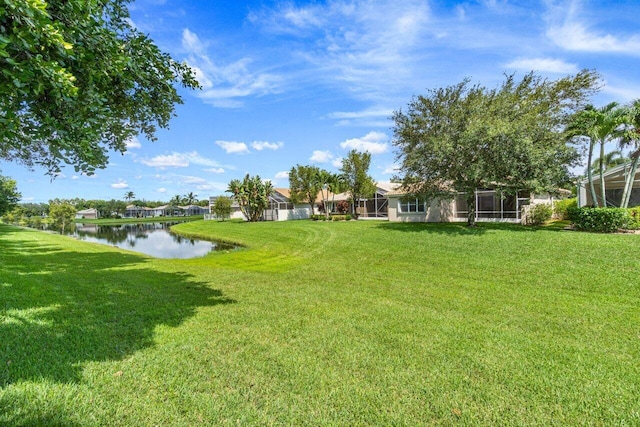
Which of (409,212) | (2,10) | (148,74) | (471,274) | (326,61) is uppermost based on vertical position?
(326,61)

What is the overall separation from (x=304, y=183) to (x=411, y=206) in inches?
611

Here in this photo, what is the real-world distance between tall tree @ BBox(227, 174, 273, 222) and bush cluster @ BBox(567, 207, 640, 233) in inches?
1215

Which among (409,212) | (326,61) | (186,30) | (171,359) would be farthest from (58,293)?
(409,212)

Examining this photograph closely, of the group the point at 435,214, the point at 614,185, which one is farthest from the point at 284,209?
the point at 614,185

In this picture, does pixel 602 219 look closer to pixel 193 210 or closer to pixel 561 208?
pixel 561 208

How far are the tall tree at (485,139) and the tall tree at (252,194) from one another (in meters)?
22.2

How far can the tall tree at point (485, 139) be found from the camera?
14.2 metres

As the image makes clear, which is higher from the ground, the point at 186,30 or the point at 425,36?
the point at 425,36

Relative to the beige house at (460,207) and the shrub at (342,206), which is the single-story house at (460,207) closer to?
the beige house at (460,207)

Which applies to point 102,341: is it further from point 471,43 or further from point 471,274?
point 471,43

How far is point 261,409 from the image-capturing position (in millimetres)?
2709

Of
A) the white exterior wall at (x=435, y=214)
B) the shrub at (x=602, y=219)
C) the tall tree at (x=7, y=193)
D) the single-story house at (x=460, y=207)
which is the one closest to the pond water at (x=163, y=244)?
the tall tree at (x=7, y=193)

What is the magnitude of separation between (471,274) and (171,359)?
844cm

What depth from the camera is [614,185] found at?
19156mm
